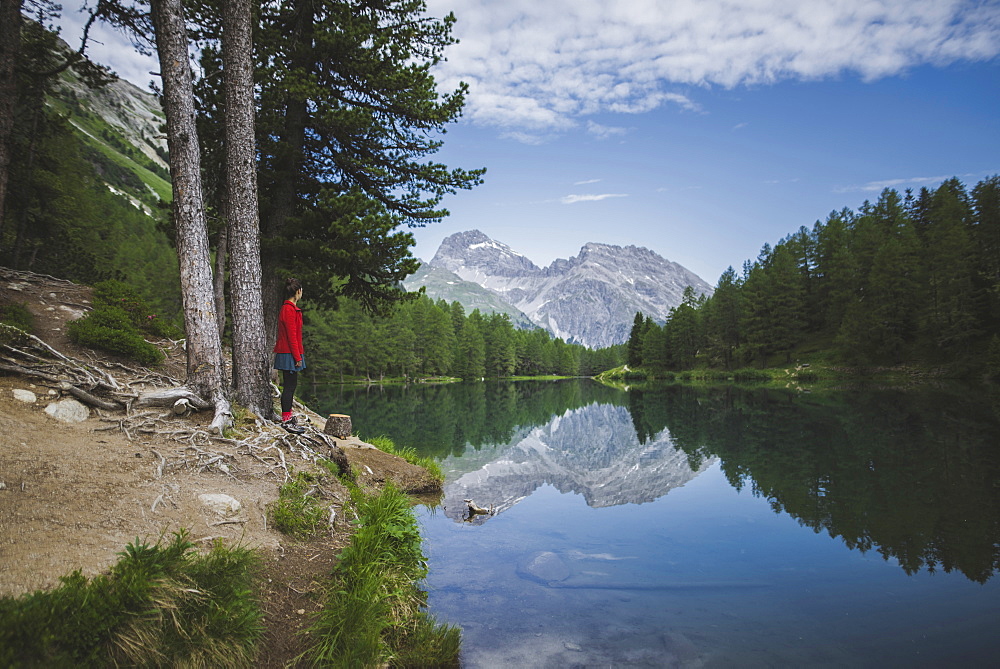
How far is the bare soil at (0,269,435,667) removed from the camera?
13.0 ft

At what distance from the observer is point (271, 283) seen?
1406cm

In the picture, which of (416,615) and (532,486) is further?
(532,486)

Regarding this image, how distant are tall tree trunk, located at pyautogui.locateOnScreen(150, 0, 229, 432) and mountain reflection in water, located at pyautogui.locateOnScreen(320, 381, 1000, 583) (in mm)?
6145

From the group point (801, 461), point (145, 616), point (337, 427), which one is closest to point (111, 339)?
point (337, 427)

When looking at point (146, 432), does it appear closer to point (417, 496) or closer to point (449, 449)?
point (417, 496)

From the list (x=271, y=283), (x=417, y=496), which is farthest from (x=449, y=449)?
(x=271, y=283)

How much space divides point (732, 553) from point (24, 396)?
474 inches

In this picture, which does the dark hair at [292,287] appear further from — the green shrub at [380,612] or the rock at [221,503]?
the green shrub at [380,612]

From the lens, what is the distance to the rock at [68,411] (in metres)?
6.68

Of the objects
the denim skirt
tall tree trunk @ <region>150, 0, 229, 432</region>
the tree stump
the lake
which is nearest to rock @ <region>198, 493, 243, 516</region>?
tall tree trunk @ <region>150, 0, 229, 432</region>

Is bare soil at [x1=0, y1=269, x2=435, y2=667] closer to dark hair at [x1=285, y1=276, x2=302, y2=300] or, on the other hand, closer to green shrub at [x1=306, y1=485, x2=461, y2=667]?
green shrub at [x1=306, y1=485, x2=461, y2=667]

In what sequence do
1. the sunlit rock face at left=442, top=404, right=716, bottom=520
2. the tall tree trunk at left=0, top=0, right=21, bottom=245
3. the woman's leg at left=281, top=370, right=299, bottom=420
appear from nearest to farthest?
1. the woman's leg at left=281, top=370, right=299, bottom=420
2. the tall tree trunk at left=0, top=0, right=21, bottom=245
3. the sunlit rock face at left=442, top=404, right=716, bottom=520

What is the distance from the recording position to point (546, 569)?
310 inches

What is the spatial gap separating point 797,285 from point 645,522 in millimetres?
72119
